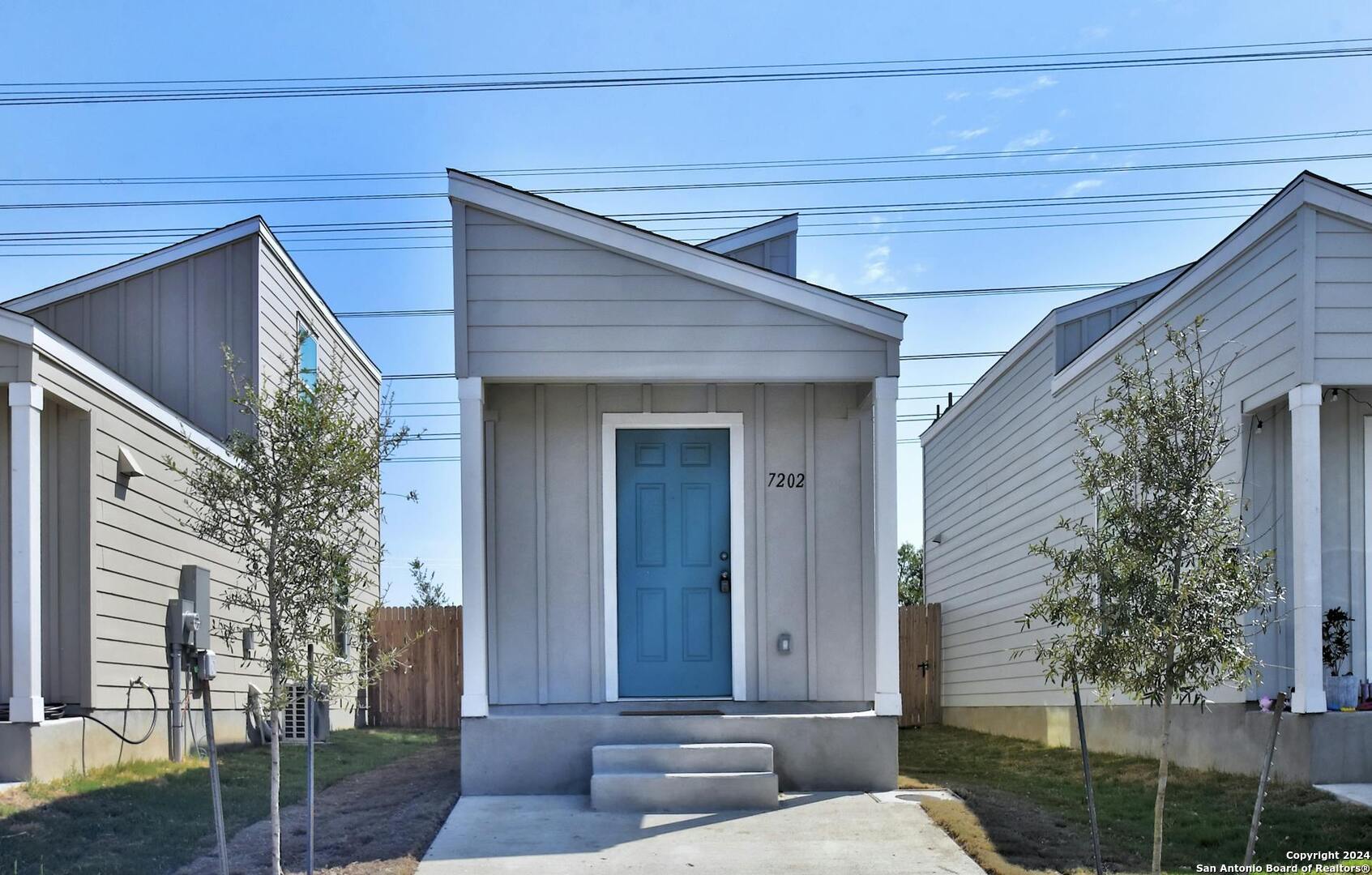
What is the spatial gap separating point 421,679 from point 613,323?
320 inches

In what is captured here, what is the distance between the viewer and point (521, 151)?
779 inches

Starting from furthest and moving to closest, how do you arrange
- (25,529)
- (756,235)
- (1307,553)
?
1. (756,235)
2. (25,529)
3. (1307,553)

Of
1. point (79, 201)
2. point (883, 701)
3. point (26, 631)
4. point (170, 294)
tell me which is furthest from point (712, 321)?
point (79, 201)

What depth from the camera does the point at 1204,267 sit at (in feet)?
30.6

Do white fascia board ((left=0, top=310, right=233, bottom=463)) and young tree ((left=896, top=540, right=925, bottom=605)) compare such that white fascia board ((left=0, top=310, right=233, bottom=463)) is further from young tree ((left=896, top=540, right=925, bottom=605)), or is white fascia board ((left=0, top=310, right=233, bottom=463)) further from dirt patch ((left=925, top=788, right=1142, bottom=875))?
young tree ((left=896, top=540, right=925, bottom=605))

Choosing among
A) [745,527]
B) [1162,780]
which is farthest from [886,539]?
[1162,780]

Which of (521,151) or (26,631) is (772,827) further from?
(521,151)

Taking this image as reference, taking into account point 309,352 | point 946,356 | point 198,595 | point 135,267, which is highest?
point 135,267

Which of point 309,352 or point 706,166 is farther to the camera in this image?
point 706,166

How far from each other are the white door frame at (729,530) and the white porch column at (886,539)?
103 centimetres

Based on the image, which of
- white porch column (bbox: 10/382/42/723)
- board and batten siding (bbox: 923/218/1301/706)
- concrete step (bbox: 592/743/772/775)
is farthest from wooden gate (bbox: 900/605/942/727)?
white porch column (bbox: 10/382/42/723)

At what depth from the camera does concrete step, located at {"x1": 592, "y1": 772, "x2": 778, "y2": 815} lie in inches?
298

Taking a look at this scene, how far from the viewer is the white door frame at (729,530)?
8.90 meters

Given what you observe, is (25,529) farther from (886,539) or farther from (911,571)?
(911,571)
